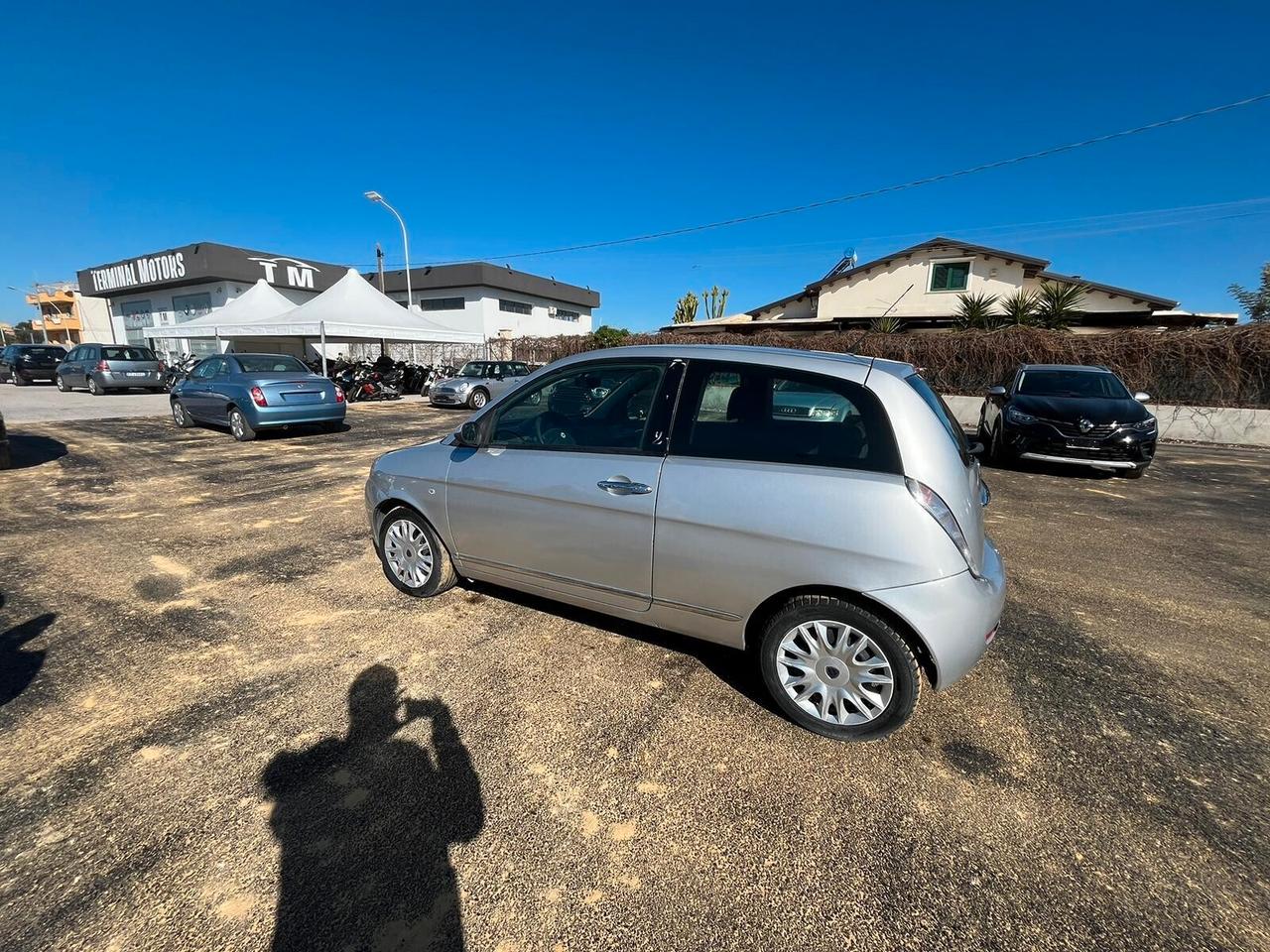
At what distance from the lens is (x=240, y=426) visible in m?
9.45

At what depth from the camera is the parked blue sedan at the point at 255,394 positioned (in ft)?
29.7

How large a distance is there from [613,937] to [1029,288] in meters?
25.8

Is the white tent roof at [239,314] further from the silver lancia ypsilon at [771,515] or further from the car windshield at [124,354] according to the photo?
the silver lancia ypsilon at [771,515]

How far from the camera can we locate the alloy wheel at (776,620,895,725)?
230 cm

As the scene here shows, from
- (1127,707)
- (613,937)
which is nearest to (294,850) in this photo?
(613,937)

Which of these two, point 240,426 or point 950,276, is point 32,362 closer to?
point 240,426

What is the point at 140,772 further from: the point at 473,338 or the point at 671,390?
the point at 473,338

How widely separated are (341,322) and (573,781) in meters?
16.4

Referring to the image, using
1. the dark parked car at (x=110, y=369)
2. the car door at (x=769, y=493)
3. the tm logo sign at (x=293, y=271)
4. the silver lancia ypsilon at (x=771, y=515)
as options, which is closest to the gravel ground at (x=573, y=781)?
the silver lancia ypsilon at (x=771, y=515)

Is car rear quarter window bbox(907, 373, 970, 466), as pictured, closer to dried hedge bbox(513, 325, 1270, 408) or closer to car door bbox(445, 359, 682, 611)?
car door bbox(445, 359, 682, 611)

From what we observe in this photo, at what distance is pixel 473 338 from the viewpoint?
18984mm

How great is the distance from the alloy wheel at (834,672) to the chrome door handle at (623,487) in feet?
3.05

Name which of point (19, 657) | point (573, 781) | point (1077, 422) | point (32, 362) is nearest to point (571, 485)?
point (573, 781)

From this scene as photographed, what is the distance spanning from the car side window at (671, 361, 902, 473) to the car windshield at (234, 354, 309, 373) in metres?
9.74
